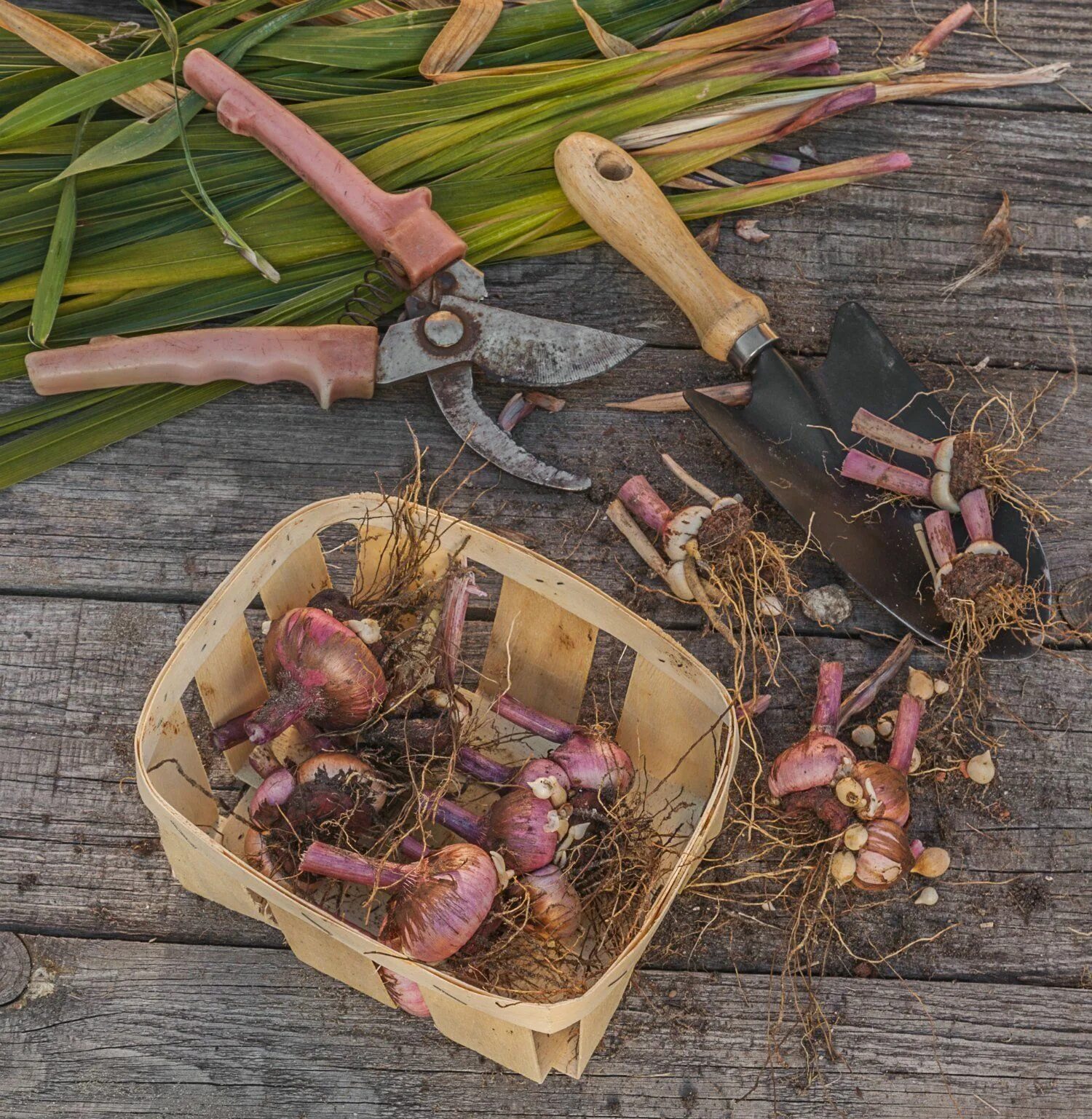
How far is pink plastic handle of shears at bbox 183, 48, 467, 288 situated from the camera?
1330 millimetres

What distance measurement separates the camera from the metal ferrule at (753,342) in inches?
53.4

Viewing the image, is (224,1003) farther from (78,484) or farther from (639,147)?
(639,147)

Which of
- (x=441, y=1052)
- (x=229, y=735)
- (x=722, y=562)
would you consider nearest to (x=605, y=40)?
(x=722, y=562)

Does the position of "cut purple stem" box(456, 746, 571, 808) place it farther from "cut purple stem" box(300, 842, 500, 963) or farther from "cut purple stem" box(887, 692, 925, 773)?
"cut purple stem" box(887, 692, 925, 773)

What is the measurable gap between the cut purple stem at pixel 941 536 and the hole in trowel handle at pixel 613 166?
2.02ft

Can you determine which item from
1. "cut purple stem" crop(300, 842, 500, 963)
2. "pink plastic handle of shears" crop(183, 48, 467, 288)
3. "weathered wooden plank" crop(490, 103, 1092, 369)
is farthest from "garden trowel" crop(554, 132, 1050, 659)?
"cut purple stem" crop(300, 842, 500, 963)

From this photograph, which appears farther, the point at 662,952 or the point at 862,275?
the point at 862,275

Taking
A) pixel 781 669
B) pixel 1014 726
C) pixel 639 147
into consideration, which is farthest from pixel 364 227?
pixel 1014 726

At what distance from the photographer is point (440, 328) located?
4.34ft

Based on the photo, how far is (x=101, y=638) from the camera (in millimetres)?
1358

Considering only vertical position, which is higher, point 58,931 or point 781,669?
point 781,669

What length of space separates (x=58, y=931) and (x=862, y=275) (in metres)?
1.43

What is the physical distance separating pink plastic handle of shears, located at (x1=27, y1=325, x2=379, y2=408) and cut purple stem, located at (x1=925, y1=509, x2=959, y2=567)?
77 centimetres

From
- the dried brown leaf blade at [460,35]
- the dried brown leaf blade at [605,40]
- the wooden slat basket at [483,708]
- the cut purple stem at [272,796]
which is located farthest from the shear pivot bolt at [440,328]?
the cut purple stem at [272,796]
